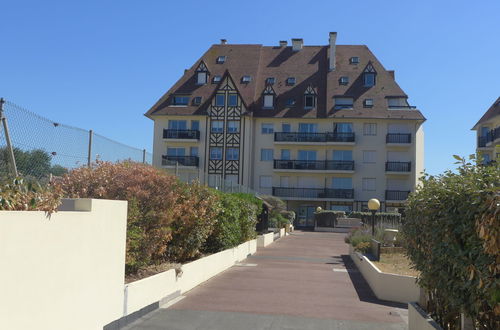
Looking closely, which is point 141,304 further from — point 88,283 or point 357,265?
point 357,265

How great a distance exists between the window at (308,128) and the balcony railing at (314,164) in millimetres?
2967

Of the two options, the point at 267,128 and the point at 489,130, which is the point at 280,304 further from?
the point at 489,130

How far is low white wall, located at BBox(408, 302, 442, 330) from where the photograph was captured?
6.89 m

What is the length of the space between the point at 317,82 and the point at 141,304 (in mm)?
48076

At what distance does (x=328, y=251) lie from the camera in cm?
2630

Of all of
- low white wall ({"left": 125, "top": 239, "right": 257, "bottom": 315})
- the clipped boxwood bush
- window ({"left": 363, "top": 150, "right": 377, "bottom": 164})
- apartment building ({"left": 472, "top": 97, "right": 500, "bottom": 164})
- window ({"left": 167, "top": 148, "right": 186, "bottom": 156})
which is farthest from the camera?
window ({"left": 167, "top": 148, "right": 186, "bottom": 156})

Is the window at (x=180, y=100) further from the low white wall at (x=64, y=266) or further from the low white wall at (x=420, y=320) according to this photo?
the low white wall at (x=420, y=320)

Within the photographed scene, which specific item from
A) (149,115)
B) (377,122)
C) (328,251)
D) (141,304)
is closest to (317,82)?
(377,122)

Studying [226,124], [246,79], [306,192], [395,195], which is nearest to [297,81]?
[246,79]

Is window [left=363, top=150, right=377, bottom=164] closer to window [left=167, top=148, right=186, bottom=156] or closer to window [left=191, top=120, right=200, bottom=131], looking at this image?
window [left=191, top=120, right=200, bottom=131]

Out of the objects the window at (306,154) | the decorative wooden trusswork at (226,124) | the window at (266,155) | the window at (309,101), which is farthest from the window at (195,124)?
the window at (309,101)

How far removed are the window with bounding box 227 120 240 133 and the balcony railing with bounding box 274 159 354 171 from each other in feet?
16.1

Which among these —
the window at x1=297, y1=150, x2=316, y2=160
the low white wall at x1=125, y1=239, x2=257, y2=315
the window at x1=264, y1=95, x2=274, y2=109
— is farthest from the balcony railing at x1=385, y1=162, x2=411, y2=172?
the low white wall at x1=125, y1=239, x2=257, y2=315

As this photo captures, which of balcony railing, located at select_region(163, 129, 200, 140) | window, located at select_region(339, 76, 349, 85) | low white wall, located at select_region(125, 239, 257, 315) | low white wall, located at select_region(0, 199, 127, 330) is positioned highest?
window, located at select_region(339, 76, 349, 85)
